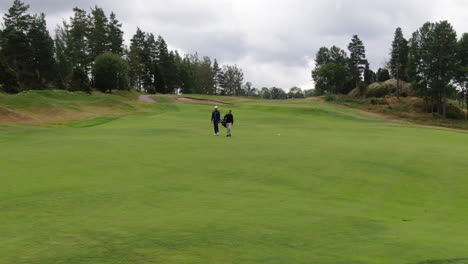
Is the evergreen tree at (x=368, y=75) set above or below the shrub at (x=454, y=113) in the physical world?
above

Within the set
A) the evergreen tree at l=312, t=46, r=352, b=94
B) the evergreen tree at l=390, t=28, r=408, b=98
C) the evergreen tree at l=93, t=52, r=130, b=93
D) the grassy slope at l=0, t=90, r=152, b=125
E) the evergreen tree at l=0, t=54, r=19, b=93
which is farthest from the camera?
the evergreen tree at l=312, t=46, r=352, b=94

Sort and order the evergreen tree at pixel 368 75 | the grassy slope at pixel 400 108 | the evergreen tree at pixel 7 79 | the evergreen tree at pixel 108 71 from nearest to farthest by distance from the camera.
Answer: the evergreen tree at pixel 7 79 → the grassy slope at pixel 400 108 → the evergreen tree at pixel 108 71 → the evergreen tree at pixel 368 75

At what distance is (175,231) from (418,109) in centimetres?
8313

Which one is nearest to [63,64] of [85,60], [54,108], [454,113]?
[85,60]

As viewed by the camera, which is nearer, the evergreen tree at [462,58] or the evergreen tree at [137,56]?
the evergreen tree at [462,58]

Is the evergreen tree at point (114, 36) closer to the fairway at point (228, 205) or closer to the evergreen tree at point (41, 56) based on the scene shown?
the evergreen tree at point (41, 56)

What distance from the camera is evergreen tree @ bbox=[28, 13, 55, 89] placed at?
84.2 m

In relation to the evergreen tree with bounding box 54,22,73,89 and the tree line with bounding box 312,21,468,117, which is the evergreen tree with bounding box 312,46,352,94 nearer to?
the tree line with bounding box 312,21,468,117

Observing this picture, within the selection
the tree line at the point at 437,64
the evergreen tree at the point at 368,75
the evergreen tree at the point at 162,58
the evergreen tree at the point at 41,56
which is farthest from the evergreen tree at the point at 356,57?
the evergreen tree at the point at 41,56

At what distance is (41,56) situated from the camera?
84500 mm

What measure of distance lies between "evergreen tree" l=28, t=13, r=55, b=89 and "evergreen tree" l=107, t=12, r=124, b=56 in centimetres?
1992

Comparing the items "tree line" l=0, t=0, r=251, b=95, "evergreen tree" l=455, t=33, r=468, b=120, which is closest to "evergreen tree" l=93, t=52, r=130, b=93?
"tree line" l=0, t=0, r=251, b=95

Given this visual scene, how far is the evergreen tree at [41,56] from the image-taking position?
84.2 metres

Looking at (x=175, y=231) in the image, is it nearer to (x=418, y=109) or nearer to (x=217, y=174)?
(x=217, y=174)
